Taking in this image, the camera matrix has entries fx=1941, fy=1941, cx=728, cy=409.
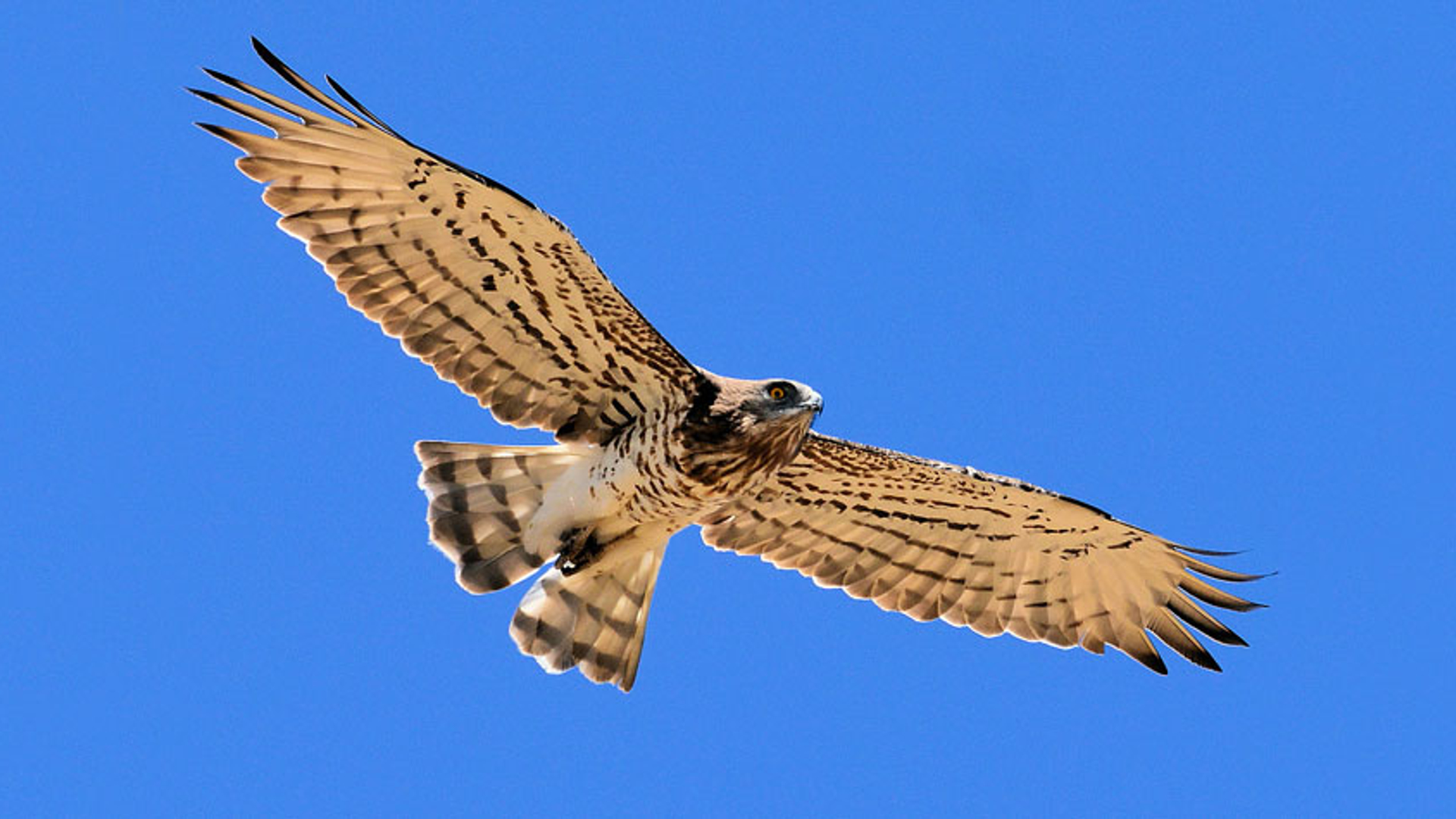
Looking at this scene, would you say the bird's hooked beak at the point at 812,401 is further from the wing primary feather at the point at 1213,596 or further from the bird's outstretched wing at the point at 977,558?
the wing primary feather at the point at 1213,596

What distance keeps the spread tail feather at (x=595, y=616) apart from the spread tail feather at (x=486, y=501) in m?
0.37

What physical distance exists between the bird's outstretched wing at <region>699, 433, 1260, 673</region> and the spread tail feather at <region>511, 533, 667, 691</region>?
22.9 inches

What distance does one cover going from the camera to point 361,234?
31.9ft

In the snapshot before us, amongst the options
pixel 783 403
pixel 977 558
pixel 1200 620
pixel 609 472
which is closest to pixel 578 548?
pixel 609 472

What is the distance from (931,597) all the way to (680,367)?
2372 mm

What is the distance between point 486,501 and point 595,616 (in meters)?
0.96

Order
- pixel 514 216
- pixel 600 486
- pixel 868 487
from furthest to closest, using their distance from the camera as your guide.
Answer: pixel 868 487 → pixel 600 486 → pixel 514 216

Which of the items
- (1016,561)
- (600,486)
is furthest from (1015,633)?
(600,486)

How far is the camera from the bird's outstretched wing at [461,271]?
9.46 metres

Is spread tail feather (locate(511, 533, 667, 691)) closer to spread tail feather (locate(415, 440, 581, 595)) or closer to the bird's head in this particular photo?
spread tail feather (locate(415, 440, 581, 595))

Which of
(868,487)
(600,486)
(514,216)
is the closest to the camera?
(514,216)

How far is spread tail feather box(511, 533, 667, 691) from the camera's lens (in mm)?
10812

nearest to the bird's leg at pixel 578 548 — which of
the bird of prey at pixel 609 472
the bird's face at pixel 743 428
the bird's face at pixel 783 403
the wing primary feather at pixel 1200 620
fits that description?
the bird of prey at pixel 609 472

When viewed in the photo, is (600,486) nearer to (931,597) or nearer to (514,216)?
(514,216)
